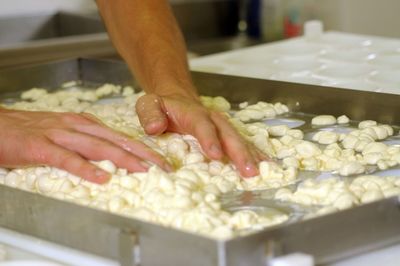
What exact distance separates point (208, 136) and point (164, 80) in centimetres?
39

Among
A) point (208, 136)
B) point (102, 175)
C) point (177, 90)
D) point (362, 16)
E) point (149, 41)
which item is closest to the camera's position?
point (102, 175)

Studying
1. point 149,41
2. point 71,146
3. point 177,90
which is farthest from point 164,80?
point 71,146

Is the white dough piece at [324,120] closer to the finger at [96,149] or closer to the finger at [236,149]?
the finger at [236,149]

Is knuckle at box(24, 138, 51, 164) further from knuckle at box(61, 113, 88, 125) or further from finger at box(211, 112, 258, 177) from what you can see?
finger at box(211, 112, 258, 177)

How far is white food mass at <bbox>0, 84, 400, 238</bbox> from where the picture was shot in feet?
4.49

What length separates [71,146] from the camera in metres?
1.58

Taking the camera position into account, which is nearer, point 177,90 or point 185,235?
point 185,235

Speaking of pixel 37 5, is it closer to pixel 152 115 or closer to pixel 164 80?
pixel 164 80

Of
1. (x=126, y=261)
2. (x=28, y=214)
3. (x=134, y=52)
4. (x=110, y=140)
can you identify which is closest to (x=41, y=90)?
(x=134, y=52)

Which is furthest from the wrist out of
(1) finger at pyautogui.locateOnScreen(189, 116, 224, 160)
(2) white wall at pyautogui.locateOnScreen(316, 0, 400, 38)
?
(2) white wall at pyautogui.locateOnScreen(316, 0, 400, 38)

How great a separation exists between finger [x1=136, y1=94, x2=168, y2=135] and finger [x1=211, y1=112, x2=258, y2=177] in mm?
99

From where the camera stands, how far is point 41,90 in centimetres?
234

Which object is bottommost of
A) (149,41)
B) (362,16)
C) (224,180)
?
(362,16)

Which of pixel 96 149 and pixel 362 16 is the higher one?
pixel 96 149
